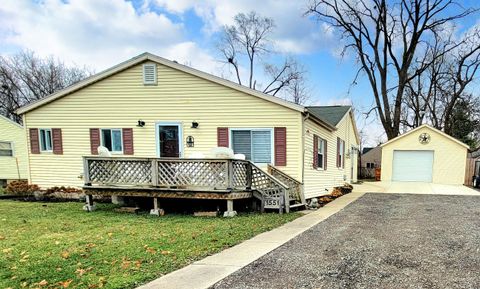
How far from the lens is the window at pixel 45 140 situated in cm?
1120

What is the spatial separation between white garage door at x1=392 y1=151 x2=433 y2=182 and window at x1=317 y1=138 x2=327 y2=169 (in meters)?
10.2

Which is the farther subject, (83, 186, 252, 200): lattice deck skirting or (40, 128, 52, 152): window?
(40, 128, 52, 152): window

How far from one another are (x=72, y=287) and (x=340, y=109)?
582 inches

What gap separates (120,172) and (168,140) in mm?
2378

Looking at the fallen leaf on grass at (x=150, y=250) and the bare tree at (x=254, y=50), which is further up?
the bare tree at (x=254, y=50)

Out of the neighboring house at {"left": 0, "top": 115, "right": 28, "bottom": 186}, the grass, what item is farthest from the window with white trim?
the neighboring house at {"left": 0, "top": 115, "right": 28, "bottom": 186}

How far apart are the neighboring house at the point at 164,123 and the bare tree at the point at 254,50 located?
18.9 meters

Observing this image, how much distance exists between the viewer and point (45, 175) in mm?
11242

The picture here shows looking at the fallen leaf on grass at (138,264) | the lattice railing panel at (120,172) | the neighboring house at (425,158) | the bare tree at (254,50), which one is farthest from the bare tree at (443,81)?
the fallen leaf on grass at (138,264)

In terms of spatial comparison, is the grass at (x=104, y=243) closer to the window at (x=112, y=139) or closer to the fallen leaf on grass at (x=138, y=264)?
the fallen leaf on grass at (x=138, y=264)

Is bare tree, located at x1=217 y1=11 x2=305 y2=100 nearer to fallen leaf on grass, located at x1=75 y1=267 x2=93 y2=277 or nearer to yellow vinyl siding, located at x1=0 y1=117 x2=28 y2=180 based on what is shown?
yellow vinyl siding, located at x1=0 y1=117 x2=28 y2=180

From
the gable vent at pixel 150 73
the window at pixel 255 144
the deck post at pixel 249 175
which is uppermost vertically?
the gable vent at pixel 150 73

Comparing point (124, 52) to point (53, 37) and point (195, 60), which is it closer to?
point (53, 37)

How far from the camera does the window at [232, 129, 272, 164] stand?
375 inches
